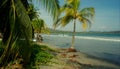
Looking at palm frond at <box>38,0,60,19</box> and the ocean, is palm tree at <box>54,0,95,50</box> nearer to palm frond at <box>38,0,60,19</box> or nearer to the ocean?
the ocean

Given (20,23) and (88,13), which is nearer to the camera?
(20,23)

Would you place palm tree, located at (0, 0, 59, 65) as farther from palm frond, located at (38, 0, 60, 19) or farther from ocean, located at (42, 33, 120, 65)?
ocean, located at (42, 33, 120, 65)

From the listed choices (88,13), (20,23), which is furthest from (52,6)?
(88,13)

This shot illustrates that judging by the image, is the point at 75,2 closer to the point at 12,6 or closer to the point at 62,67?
the point at 62,67

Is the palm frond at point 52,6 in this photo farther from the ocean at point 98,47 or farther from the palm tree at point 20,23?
the ocean at point 98,47

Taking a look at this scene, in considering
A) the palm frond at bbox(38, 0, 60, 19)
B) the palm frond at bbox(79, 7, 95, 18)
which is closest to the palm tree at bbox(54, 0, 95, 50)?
the palm frond at bbox(79, 7, 95, 18)

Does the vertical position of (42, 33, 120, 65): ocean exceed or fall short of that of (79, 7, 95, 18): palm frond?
it falls short

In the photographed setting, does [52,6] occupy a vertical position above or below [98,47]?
above

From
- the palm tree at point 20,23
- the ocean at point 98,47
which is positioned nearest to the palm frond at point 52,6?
the palm tree at point 20,23

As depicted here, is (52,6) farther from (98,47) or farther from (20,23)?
(98,47)

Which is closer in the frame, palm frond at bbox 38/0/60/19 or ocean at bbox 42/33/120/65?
palm frond at bbox 38/0/60/19

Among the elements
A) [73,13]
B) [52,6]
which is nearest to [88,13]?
[73,13]

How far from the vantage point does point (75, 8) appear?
18.6 meters

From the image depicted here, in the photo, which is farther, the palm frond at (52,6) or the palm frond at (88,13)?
the palm frond at (88,13)
